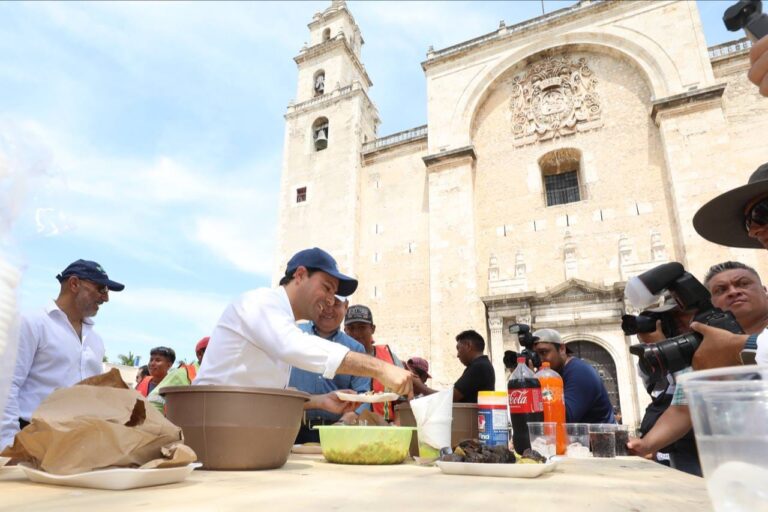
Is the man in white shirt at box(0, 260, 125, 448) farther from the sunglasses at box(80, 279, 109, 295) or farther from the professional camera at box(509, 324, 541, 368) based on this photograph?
the professional camera at box(509, 324, 541, 368)

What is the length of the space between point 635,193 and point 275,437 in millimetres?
12055

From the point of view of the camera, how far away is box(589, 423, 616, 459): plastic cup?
228cm

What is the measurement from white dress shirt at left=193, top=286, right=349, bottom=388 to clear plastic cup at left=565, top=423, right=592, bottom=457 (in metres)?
1.46

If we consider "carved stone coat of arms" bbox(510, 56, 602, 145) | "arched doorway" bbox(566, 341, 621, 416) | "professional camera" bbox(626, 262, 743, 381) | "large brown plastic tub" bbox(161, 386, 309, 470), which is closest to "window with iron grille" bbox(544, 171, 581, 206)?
"carved stone coat of arms" bbox(510, 56, 602, 145)

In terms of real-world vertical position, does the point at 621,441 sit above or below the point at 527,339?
below

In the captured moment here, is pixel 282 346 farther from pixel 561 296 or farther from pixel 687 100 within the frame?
pixel 687 100

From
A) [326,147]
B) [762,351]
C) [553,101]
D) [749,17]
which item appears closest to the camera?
[762,351]

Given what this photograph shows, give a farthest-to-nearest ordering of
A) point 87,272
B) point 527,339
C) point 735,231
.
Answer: point 527,339 < point 87,272 < point 735,231

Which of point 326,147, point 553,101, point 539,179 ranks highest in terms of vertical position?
point 326,147

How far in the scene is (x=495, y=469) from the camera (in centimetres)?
131

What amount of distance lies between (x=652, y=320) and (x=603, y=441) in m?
0.81

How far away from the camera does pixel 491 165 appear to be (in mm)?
13148

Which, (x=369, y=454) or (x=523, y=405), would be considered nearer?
(x=369, y=454)

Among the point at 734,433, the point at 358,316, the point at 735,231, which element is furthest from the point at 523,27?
the point at 734,433
